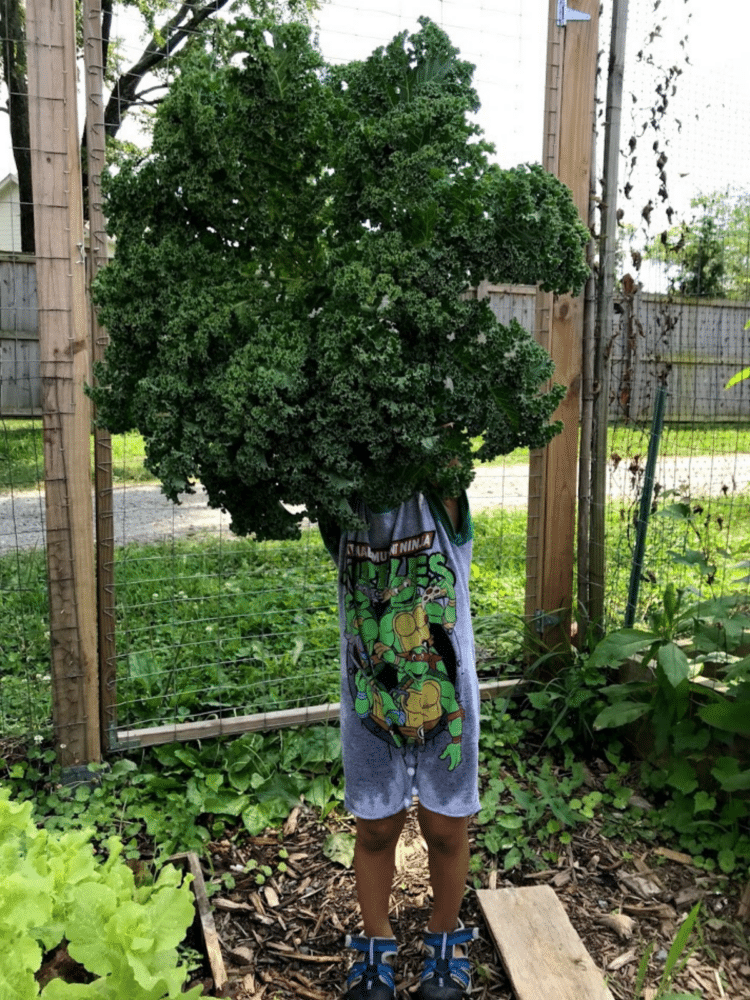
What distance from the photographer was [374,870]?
2482 mm

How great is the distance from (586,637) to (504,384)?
92.6 inches

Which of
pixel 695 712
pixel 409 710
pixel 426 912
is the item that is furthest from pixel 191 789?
pixel 695 712

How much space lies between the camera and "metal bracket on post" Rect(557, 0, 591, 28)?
3.58 metres

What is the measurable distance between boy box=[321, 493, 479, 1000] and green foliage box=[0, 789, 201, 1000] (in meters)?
0.75

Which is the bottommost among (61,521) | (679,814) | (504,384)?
(679,814)

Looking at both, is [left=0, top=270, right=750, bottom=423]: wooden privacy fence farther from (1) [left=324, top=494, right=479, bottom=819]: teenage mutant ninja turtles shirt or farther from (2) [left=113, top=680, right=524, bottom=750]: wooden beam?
(1) [left=324, top=494, right=479, bottom=819]: teenage mutant ninja turtles shirt

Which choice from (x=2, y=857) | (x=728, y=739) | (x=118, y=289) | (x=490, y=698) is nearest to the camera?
(x=2, y=857)

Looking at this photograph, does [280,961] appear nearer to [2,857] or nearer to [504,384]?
[2,857]

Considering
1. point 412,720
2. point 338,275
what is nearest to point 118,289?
point 338,275

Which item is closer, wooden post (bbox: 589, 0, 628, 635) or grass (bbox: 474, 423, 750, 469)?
wooden post (bbox: 589, 0, 628, 635)

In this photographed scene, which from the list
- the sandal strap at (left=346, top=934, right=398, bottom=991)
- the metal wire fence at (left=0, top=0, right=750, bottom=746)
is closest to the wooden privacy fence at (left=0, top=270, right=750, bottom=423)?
the metal wire fence at (left=0, top=0, right=750, bottom=746)

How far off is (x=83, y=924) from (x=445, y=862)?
3.85ft

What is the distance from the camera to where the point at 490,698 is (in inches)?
153

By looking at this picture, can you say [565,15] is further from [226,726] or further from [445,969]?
[445,969]
